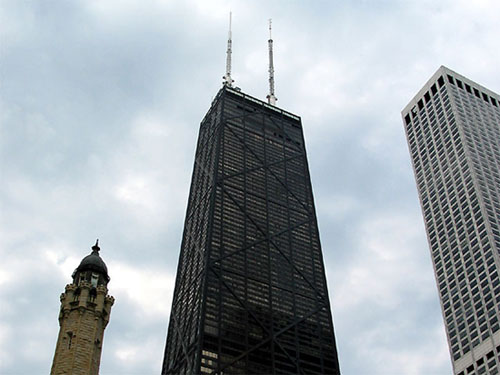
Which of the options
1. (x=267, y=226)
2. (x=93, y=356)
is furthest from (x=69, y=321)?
(x=267, y=226)

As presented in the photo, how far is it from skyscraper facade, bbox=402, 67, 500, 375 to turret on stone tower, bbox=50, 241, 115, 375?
95.7 metres

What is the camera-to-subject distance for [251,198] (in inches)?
7790

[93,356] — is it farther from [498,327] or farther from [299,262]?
[299,262]

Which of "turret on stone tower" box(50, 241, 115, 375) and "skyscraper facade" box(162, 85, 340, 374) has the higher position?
"skyscraper facade" box(162, 85, 340, 374)

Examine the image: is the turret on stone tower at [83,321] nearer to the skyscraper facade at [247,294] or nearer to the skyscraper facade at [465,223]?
the skyscraper facade at [247,294]

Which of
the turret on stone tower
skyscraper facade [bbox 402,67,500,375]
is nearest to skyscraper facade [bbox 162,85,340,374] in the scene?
skyscraper facade [bbox 402,67,500,375]

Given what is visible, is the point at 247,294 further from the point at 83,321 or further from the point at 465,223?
the point at 83,321

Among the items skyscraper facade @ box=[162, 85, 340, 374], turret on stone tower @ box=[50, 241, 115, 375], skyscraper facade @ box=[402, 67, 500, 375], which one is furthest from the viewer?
skyscraper facade @ box=[162, 85, 340, 374]

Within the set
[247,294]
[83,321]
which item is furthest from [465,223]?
[83,321]

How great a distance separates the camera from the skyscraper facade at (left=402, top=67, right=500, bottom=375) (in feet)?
499

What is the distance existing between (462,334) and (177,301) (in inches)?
2804

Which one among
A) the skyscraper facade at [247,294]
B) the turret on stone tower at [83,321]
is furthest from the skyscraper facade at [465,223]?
the turret on stone tower at [83,321]

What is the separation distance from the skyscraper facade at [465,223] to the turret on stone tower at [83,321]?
95699 millimetres

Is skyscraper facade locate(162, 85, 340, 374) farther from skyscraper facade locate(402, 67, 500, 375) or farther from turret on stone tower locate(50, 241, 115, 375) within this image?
turret on stone tower locate(50, 241, 115, 375)
